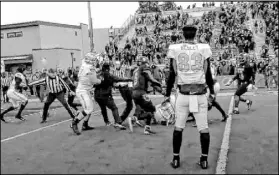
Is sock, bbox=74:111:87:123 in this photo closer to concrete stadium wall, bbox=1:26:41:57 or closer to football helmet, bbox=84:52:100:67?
football helmet, bbox=84:52:100:67

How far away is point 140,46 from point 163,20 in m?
4.90

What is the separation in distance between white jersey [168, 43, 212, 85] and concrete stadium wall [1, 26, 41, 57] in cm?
206

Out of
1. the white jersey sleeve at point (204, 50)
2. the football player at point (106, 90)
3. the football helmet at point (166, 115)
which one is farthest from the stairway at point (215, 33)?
the white jersey sleeve at point (204, 50)

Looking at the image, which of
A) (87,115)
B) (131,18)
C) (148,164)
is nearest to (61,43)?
(148,164)

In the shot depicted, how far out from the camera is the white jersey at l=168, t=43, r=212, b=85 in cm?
465

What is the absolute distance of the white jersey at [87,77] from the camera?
7.61 metres

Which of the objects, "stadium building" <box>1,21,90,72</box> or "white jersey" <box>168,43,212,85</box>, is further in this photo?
"white jersey" <box>168,43,212,85</box>

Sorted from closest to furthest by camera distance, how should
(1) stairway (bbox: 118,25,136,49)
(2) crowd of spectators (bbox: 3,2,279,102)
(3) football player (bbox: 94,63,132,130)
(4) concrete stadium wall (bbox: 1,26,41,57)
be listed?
(4) concrete stadium wall (bbox: 1,26,41,57)
(3) football player (bbox: 94,63,132,130)
(2) crowd of spectators (bbox: 3,2,279,102)
(1) stairway (bbox: 118,25,136,49)

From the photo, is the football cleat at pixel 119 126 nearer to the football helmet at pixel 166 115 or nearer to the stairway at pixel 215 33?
the football helmet at pixel 166 115

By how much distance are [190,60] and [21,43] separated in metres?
2.38

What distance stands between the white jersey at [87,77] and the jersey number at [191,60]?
10.8 ft

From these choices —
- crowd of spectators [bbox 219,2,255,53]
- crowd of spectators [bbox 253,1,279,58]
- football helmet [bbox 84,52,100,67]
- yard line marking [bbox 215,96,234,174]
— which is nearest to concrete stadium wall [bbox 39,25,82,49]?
yard line marking [bbox 215,96,234,174]

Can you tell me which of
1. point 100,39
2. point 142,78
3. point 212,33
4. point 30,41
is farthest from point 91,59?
point 100,39

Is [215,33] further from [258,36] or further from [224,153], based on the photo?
[224,153]
